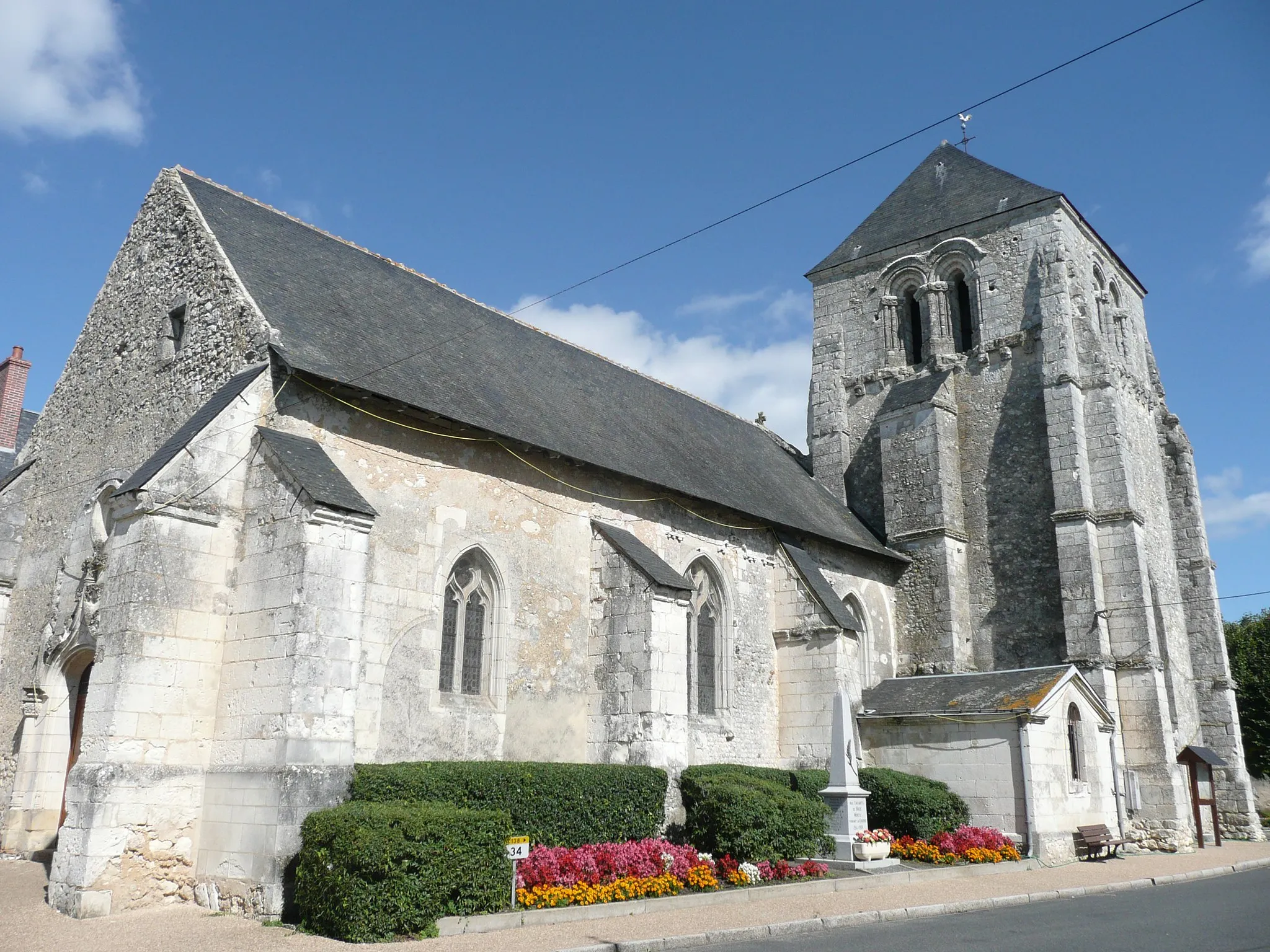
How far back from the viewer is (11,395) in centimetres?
1977

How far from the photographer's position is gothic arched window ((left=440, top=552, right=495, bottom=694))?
12898 mm

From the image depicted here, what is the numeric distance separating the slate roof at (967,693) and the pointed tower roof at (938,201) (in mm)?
11650

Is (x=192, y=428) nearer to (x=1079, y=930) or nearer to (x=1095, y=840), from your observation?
(x=1079, y=930)

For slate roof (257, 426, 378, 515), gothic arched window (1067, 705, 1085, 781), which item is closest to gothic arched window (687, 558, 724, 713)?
gothic arched window (1067, 705, 1085, 781)

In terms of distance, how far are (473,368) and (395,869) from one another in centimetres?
861

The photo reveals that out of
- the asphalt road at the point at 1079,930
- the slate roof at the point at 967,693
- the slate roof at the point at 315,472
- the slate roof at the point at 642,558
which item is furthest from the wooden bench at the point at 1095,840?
the slate roof at the point at 315,472

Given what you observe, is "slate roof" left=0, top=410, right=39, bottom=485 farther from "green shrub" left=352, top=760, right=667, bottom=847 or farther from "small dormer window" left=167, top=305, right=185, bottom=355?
"green shrub" left=352, top=760, right=667, bottom=847

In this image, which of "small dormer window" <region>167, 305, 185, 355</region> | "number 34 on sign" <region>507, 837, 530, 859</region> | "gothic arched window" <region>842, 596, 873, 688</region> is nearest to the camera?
"number 34 on sign" <region>507, 837, 530, 859</region>

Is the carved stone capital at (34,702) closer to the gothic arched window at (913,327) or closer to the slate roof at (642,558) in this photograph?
the slate roof at (642,558)

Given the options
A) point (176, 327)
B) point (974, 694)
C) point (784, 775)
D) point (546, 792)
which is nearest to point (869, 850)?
point (784, 775)

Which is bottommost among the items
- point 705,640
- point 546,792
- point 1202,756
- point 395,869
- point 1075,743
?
point 395,869

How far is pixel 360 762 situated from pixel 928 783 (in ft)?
32.1

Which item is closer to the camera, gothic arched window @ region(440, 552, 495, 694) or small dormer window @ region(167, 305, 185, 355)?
gothic arched window @ region(440, 552, 495, 694)

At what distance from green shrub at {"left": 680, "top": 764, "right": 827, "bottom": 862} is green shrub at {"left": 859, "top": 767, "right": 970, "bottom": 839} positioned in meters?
2.13
